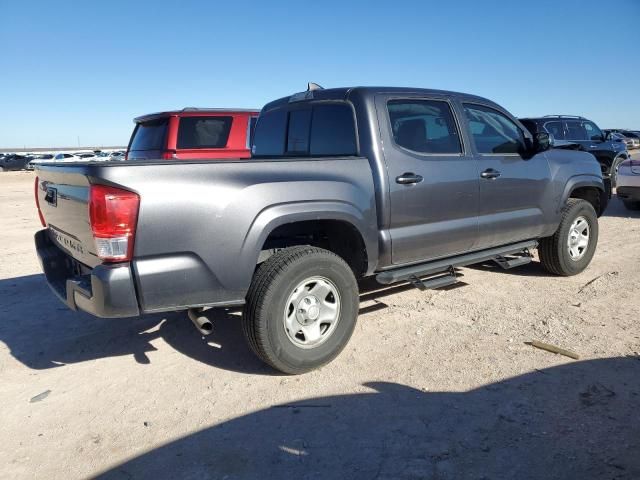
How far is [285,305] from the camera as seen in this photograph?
3197 mm

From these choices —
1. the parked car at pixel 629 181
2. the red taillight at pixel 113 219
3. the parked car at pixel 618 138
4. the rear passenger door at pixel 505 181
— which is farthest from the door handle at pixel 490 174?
the parked car at pixel 618 138

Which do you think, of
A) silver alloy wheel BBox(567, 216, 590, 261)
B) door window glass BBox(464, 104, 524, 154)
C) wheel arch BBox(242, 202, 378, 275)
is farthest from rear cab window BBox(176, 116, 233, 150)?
silver alloy wheel BBox(567, 216, 590, 261)

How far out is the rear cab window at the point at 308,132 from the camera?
12.6ft

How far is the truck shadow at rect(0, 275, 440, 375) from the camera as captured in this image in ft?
12.1

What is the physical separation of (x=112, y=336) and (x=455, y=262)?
118 inches

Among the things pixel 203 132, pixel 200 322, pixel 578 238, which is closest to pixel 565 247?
pixel 578 238

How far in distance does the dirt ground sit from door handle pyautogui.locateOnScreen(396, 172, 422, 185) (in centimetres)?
123

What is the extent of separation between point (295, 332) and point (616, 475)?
1.92m

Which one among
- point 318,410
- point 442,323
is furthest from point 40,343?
point 442,323

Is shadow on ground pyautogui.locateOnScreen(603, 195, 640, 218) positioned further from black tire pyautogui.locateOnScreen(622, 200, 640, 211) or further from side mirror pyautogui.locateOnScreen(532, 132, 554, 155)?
side mirror pyautogui.locateOnScreen(532, 132, 554, 155)

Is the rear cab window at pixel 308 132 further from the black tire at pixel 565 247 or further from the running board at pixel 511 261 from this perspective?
the black tire at pixel 565 247

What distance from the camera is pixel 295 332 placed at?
10.9 feet

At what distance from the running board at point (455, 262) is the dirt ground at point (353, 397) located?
1.41 feet

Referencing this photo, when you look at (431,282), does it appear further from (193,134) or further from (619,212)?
(619,212)
